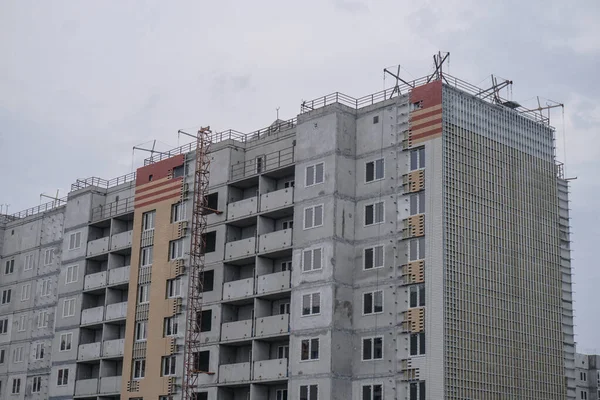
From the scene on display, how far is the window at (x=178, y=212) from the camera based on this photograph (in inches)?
3605

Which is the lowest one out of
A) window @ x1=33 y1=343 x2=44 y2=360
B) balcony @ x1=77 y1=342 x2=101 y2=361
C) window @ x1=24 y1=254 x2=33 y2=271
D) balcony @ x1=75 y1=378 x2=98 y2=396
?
balcony @ x1=75 y1=378 x2=98 y2=396

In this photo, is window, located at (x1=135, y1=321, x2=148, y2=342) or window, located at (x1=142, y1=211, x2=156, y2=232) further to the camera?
window, located at (x1=142, y1=211, x2=156, y2=232)

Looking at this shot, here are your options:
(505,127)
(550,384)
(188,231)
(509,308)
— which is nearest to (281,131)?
(188,231)

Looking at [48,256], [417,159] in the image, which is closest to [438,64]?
[417,159]

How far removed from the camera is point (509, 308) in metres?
74.8

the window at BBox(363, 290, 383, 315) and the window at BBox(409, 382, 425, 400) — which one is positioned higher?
the window at BBox(363, 290, 383, 315)

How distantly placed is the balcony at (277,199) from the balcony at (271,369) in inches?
497

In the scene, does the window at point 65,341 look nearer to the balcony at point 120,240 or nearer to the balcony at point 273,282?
the balcony at point 120,240

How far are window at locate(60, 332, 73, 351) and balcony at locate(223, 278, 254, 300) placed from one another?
932 inches

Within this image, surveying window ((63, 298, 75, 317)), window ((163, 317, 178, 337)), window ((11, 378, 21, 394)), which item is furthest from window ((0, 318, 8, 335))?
window ((163, 317, 178, 337))

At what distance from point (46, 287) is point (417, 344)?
53.4 meters

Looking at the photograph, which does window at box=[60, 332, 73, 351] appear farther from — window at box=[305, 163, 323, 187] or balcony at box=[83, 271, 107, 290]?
window at box=[305, 163, 323, 187]

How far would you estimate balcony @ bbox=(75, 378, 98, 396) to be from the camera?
9625 centimetres

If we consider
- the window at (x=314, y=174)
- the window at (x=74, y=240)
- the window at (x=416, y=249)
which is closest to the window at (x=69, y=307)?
the window at (x=74, y=240)
